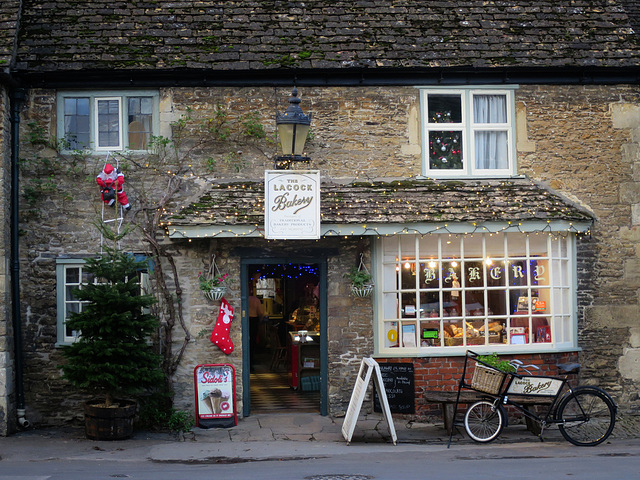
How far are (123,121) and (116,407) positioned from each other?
4292 mm

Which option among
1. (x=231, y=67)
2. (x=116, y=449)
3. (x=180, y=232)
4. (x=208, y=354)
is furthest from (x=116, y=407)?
(x=231, y=67)

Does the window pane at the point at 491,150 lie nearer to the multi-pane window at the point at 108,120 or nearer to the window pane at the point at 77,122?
the multi-pane window at the point at 108,120

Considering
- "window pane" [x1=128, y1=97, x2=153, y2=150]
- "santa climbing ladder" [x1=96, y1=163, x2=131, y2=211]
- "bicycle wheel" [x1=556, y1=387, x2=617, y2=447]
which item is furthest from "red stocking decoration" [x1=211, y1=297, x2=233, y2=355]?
"bicycle wheel" [x1=556, y1=387, x2=617, y2=447]

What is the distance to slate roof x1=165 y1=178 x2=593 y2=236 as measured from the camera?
11.5 metres

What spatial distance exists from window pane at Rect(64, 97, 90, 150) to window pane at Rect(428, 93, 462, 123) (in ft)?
17.4

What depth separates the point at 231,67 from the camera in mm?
11891

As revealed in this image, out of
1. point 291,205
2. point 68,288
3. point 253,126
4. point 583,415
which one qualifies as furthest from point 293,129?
point 583,415

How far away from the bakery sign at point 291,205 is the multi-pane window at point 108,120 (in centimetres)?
236

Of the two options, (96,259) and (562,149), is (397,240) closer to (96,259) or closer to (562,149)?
(562,149)

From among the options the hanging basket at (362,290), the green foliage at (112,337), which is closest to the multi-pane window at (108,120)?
the green foliage at (112,337)

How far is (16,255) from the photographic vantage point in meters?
11.7

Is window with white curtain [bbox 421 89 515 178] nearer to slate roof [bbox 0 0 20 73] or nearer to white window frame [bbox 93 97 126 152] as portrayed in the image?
white window frame [bbox 93 97 126 152]

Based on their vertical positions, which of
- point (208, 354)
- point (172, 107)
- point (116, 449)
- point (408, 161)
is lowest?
point (116, 449)

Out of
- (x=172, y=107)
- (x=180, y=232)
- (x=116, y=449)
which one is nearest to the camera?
(x=116, y=449)
